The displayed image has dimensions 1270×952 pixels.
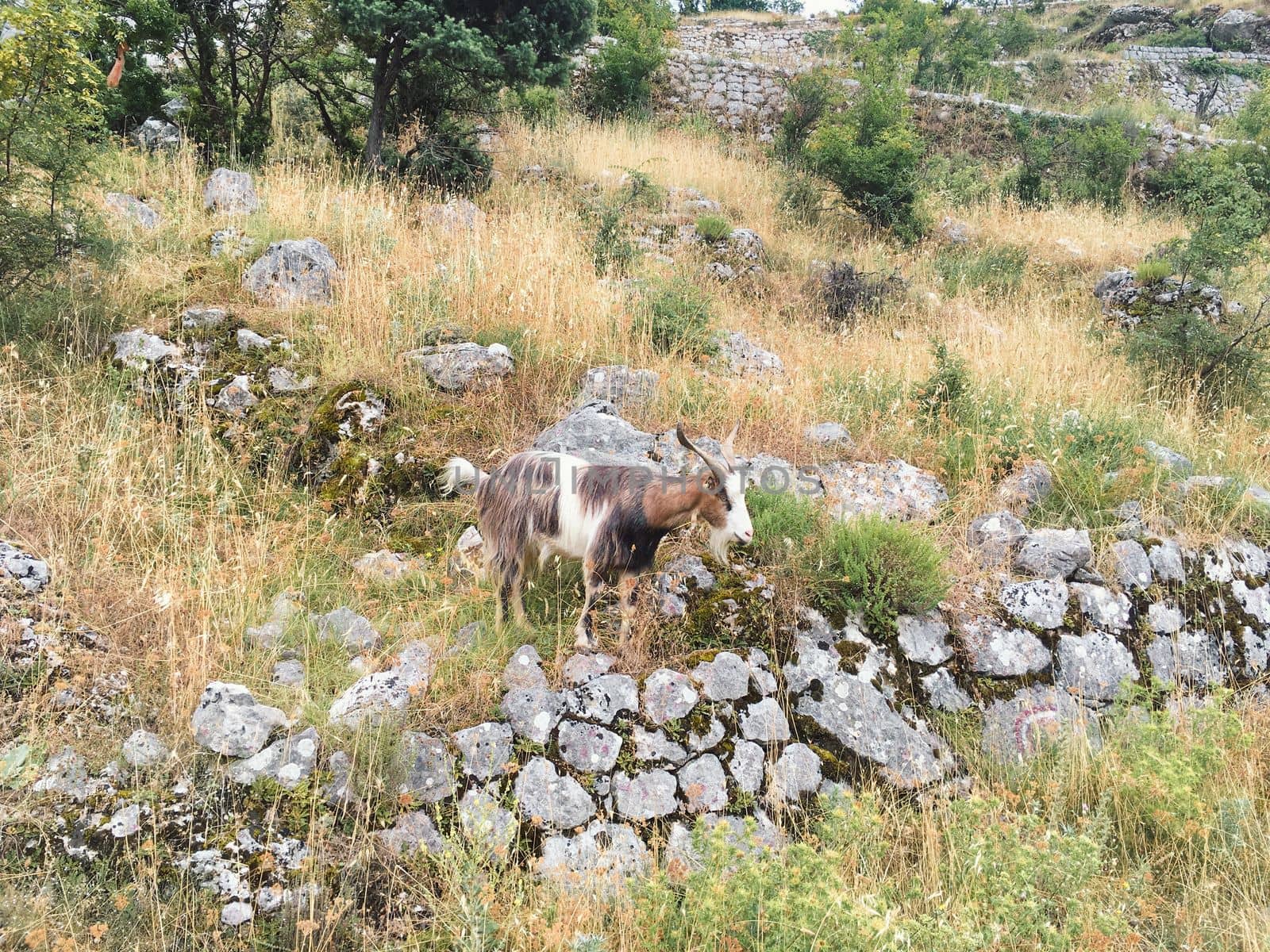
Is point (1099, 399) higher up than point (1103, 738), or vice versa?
point (1099, 399)

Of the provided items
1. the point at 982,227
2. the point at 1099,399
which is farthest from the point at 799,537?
the point at 982,227

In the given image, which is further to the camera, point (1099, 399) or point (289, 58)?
point (289, 58)

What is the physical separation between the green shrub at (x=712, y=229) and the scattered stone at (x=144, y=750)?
8.91 metres

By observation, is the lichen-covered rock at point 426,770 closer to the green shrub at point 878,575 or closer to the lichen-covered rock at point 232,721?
the lichen-covered rock at point 232,721

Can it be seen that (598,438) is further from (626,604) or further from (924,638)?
(924,638)

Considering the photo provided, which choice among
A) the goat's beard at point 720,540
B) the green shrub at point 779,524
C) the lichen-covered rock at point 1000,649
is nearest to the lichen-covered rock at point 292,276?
the green shrub at point 779,524

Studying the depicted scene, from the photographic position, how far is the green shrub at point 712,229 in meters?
10.5

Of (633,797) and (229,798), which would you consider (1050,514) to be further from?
(229,798)

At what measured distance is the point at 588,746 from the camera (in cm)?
367

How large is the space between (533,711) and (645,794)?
0.65 meters

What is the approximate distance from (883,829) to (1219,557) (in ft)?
10.6

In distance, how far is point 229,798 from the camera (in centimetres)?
317

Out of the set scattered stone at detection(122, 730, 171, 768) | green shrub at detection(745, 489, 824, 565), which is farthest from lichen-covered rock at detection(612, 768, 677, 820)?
scattered stone at detection(122, 730, 171, 768)

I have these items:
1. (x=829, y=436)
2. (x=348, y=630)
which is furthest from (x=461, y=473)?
(x=829, y=436)
